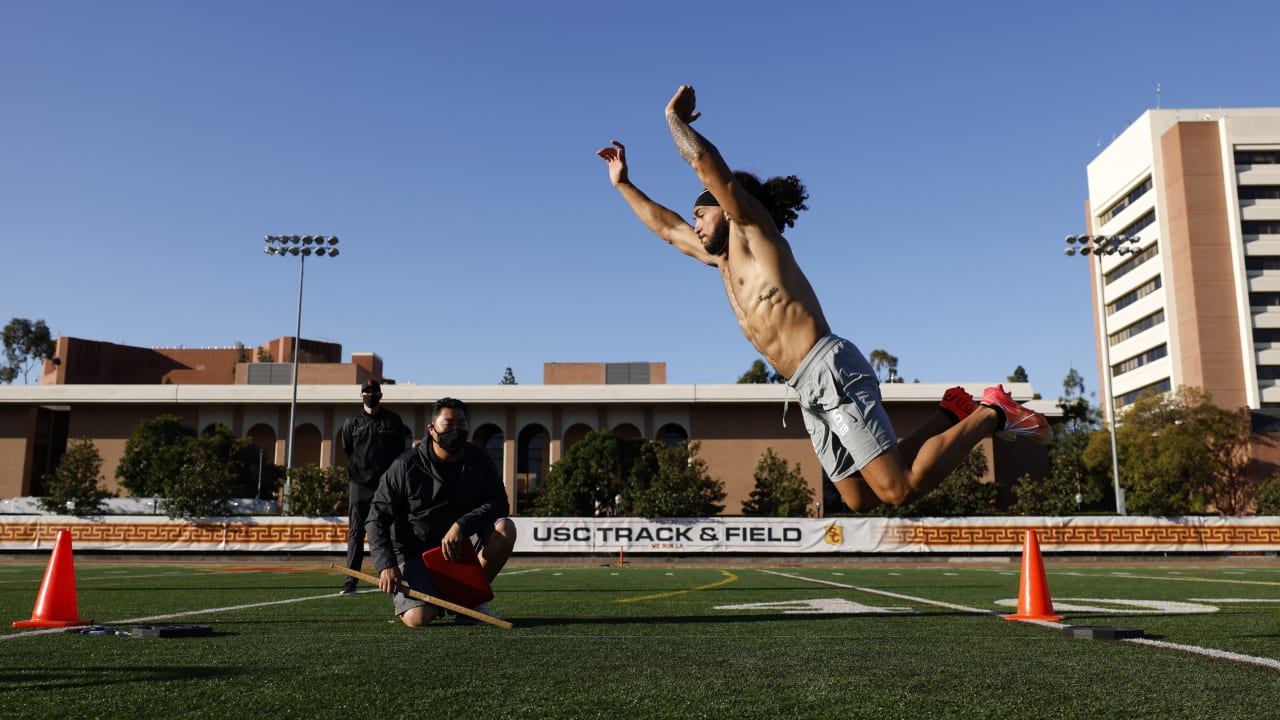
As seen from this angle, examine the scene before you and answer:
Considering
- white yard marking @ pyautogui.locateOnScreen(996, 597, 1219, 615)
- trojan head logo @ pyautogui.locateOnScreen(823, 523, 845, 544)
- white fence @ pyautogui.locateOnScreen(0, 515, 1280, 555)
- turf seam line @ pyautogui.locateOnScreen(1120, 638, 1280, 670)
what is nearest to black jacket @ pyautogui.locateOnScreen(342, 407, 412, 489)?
white yard marking @ pyautogui.locateOnScreen(996, 597, 1219, 615)

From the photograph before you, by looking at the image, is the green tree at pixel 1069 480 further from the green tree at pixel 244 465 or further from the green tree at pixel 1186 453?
the green tree at pixel 244 465

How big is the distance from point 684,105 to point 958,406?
7.16 ft

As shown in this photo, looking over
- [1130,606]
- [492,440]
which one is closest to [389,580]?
[1130,606]

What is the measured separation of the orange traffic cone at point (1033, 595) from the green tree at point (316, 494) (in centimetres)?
Answer: 3199

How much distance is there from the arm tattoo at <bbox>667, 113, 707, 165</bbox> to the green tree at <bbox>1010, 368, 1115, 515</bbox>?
12613mm

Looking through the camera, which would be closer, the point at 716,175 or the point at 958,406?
the point at 716,175

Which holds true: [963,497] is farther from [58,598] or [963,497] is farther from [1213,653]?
[58,598]

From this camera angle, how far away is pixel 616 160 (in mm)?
6121

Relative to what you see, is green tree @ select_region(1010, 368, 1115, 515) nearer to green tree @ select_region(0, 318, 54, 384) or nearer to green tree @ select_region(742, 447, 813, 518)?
green tree @ select_region(742, 447, 813, 518)

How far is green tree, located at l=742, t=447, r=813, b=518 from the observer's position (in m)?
40.4

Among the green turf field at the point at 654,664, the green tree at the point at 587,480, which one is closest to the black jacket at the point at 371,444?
the green turf field at the point at 654,664

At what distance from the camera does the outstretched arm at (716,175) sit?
4.56 meters

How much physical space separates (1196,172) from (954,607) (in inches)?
2666

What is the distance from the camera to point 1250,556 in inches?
992
